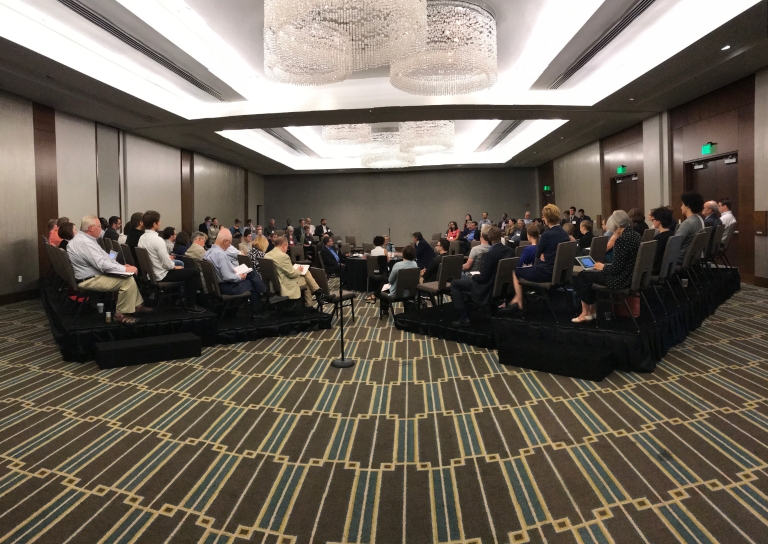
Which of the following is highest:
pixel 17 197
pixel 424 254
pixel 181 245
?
pixel 17 197

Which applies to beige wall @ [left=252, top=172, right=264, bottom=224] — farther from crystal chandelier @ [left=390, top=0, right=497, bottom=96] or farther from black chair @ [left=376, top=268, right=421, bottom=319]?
black chair @ [left=376, top=268, right=421, bottom=319]

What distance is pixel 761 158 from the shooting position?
877 cm

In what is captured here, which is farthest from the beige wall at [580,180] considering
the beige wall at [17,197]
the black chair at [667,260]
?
the beige wall at [17,197]

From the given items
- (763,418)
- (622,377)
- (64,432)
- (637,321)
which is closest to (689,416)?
(763,418)

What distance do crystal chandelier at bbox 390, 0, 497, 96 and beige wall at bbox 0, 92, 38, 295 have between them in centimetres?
713

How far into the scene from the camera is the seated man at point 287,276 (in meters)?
6.54

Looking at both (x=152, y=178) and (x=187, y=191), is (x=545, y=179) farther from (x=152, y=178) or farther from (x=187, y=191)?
(x=152, y=178)

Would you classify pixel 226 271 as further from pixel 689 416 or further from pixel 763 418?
pixel 763 418

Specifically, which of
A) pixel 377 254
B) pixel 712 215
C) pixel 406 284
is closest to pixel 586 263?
pixel 406 284

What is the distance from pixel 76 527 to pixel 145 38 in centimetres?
734

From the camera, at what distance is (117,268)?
18.1 ft

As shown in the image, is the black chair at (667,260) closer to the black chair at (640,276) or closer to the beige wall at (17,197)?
the black chair at (640,276)

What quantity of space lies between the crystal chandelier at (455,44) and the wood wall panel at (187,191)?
1065 centimetres

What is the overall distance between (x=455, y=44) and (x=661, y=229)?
3503 mm
